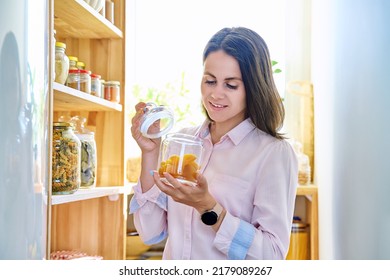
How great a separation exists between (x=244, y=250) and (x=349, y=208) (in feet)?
1.19

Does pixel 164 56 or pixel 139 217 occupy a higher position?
pixel 164 56

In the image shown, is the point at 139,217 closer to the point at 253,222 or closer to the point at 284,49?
the point at 253,222

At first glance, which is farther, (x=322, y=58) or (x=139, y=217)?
(x=322, y=58)

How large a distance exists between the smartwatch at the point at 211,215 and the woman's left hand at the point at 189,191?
0.02 meters

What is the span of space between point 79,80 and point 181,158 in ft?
1.50

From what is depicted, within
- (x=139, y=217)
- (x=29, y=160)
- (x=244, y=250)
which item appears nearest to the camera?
(x=29, y=160)

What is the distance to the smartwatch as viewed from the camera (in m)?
0.90

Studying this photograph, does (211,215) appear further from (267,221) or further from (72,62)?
(72,62)

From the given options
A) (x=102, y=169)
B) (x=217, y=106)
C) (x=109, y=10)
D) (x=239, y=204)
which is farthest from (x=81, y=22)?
(x=239, y=204)

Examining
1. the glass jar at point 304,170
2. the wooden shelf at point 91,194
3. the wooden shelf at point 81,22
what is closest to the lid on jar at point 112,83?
the wooden shelf at point 81,22

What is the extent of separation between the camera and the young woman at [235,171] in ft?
3.03

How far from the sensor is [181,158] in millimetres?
882
